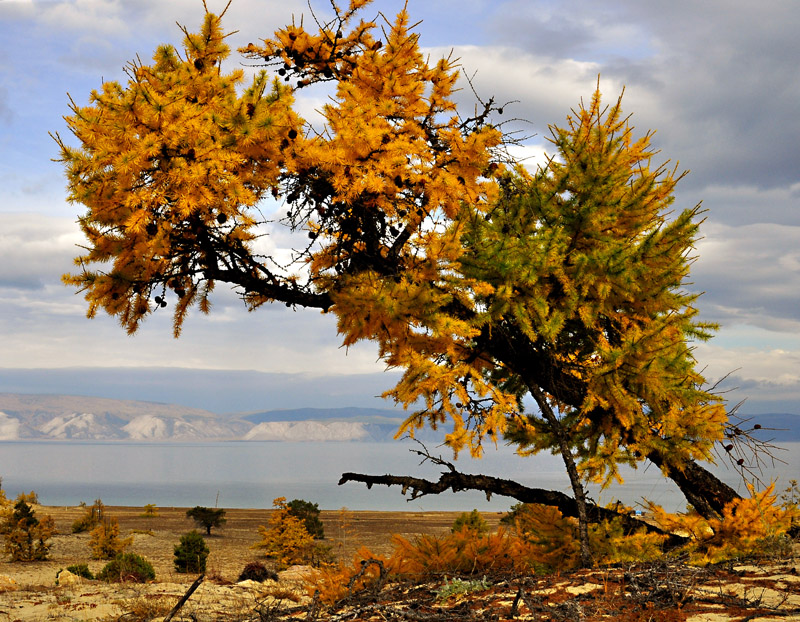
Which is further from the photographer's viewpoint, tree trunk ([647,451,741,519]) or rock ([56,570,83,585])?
rock ([56,570,83,585])

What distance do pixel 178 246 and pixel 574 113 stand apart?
230 inches

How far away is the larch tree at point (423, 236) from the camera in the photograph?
5.89m

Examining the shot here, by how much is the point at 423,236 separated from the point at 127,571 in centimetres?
1061

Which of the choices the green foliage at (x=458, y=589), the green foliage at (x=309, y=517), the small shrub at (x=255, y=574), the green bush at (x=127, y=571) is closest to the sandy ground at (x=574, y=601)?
the green foliage at (x=458, y=589)

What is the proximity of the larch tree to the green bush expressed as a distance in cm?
819

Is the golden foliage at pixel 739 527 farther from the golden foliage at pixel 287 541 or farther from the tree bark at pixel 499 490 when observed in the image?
the golden foliage at pixel 287 541

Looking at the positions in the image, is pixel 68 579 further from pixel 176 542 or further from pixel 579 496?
pixel 176 542

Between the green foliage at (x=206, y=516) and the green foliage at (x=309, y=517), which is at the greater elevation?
the green foliage at (x=309, y=517)

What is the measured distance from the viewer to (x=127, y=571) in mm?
13586

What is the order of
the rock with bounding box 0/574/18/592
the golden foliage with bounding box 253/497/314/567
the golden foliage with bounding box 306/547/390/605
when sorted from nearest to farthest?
the golden foliage with bounding box 306/547/390/605 < the rock with bounding box 0/574/18/592 < the golden foliage with bounding box 253/497/314/567

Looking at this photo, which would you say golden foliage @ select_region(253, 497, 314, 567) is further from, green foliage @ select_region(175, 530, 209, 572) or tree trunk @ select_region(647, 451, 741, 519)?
tree trunk @ select_region(647, 451, 741, 519)

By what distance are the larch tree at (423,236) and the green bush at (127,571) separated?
819 centimetres

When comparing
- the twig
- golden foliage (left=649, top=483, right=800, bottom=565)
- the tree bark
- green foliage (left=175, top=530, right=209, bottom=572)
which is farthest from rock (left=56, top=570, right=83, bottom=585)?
golden foliage (left=649, top=483, right=800, bottom=565)

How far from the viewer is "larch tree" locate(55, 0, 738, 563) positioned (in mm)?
5887
